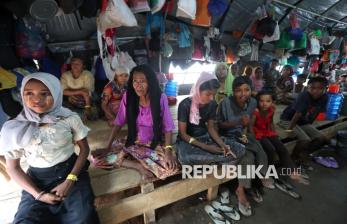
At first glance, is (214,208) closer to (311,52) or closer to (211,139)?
(211,139)

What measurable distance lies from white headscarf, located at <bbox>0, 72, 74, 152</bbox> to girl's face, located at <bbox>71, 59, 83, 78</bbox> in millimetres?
1680

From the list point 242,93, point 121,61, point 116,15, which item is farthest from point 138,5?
point 242,93

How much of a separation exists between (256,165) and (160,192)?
112cm

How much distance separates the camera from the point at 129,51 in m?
3.71

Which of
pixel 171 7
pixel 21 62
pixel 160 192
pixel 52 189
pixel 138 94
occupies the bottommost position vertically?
pixel 160 192

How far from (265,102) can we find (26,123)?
2385 millimetres

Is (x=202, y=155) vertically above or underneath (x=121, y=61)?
underneath

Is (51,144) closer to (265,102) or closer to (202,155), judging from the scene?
(202,155)

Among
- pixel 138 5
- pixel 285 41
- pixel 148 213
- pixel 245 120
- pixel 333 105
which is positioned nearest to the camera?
pixel 148 213

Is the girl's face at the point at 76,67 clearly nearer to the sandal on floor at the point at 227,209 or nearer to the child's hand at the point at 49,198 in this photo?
the child's hand at the point at 49,198

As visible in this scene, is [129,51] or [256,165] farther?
[129,51]

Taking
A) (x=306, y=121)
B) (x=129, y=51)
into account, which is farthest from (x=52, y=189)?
(x=306, y=121)

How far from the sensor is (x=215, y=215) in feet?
6.41

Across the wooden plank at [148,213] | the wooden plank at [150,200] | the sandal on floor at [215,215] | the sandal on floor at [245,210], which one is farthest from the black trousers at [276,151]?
the wooden plank at [148,213]
